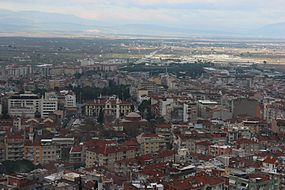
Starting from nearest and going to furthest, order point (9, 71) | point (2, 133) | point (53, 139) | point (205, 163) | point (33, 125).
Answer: point (205, 163) → point (53, 139) → point (2, 133) → point (33, 125) → point (9, 71)

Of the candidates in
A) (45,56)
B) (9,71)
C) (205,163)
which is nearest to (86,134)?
(205,163)

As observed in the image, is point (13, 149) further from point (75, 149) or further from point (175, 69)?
point (175, 69)

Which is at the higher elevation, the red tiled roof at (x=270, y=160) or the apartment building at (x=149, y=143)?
the red tiled roof at (x=270, y=160)

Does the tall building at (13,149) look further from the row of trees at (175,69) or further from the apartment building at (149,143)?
the row of trees at (175,69)

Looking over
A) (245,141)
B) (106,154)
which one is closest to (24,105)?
(106,154)

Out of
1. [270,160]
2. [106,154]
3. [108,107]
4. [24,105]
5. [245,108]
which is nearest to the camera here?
[270,160]

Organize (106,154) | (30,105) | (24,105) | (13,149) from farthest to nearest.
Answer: (24,105)
(30,105)
(13,149)
(106,154)

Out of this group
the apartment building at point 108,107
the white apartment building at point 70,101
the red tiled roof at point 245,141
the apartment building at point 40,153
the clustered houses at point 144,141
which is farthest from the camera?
the white apartment building at point 70,101

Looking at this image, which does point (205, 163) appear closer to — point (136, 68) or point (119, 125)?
point (119, 125)

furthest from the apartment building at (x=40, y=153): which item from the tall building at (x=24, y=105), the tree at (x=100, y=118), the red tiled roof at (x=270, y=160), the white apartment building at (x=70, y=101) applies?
the white apartment building at (x=70, y=101)
